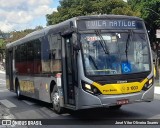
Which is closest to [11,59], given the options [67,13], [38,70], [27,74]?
[27,74]

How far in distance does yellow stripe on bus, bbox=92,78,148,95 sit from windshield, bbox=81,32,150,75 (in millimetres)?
336

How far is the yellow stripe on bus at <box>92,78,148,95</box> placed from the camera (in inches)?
469

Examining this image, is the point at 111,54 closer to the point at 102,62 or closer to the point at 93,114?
the point at 102,62

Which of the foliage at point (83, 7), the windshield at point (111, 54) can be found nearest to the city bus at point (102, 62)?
the windshield at point (111, 54)

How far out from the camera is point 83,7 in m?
53.0

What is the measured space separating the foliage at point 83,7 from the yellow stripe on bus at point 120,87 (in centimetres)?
3618

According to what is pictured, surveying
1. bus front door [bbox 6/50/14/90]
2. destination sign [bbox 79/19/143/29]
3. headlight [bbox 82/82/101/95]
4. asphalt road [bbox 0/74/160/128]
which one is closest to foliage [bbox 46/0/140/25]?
bus front door [bbox 6/50/14/90]

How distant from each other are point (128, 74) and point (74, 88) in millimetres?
1560

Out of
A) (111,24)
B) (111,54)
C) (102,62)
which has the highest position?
(111,24)

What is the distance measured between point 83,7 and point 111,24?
40798mm

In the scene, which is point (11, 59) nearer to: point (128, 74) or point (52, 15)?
point (128, 74)

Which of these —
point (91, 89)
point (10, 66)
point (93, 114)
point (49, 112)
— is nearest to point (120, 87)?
point (91, 89)

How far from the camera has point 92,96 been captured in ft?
38.7

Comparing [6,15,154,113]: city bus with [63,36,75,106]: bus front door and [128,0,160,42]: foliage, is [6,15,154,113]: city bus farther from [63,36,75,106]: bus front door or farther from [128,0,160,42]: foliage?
[128,0,160,42]: foliage
